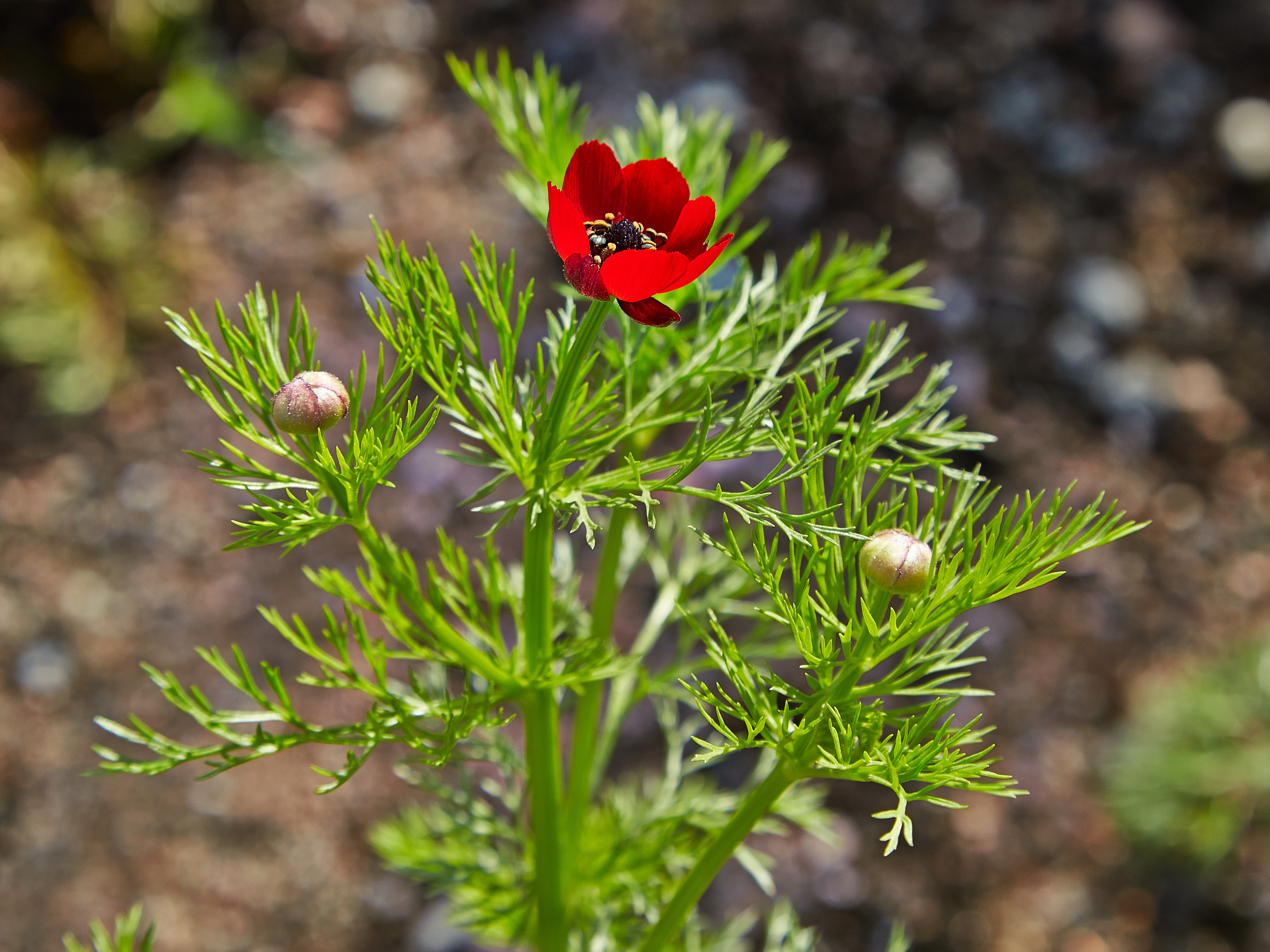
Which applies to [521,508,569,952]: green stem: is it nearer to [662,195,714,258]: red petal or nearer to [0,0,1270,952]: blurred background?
[662,195,714,258]: red petal

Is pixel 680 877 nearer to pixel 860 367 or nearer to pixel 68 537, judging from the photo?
pixel 860 367

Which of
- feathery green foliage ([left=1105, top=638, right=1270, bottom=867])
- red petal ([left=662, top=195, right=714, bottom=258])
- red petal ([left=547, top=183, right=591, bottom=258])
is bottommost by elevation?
feathery green foliage ([left=1105, top=638, right=1270, bottom=867])

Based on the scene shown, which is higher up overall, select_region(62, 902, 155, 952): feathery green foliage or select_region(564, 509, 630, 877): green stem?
select_region(564, 509, 630, 877): green stem

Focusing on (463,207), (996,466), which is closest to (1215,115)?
(996,466)

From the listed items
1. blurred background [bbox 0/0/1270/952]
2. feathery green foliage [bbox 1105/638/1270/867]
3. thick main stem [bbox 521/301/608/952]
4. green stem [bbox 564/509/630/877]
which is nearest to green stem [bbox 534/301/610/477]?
thick main stem [bbox 521/301/608/952]

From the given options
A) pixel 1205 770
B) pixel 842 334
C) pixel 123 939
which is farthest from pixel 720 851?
pixel 842 334

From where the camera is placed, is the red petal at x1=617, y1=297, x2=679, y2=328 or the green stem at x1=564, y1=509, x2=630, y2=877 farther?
the green stem at x1=564, y1=509, x2=630, y2=877

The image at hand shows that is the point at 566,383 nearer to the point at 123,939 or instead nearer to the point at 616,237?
the point at 616,237
